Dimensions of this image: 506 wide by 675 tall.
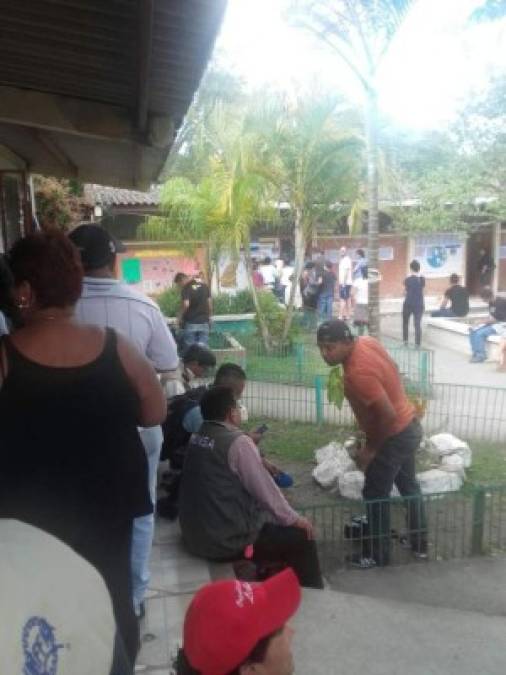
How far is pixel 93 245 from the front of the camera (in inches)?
93.9

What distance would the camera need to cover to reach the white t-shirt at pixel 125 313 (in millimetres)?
2354

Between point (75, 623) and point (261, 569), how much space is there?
229 centimetres

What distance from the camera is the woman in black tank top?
1.69m

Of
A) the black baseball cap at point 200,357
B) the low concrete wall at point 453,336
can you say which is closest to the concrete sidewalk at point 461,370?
the low concrete wall at point 453,336

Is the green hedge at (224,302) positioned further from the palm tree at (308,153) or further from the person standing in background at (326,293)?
the palm tree at (308,153)

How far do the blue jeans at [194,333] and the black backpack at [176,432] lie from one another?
16.5ft

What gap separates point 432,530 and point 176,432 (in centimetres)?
190

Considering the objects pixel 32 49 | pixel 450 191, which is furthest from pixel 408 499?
pixel 450 191

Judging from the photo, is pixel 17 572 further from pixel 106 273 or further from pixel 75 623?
pixel 106 273

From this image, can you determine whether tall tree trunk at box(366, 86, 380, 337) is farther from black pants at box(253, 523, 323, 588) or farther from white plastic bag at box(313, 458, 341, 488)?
black pants at box(253, 523, 323, 588)

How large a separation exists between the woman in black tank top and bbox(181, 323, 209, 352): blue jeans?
7.55 meters

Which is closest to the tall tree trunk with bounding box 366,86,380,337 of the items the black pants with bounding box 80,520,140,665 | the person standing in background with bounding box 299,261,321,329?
the black pants with bounding box 80,520,140,665

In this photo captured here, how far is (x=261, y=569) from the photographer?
3.21m

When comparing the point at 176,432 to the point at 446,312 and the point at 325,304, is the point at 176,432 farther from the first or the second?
the point at 325,304
